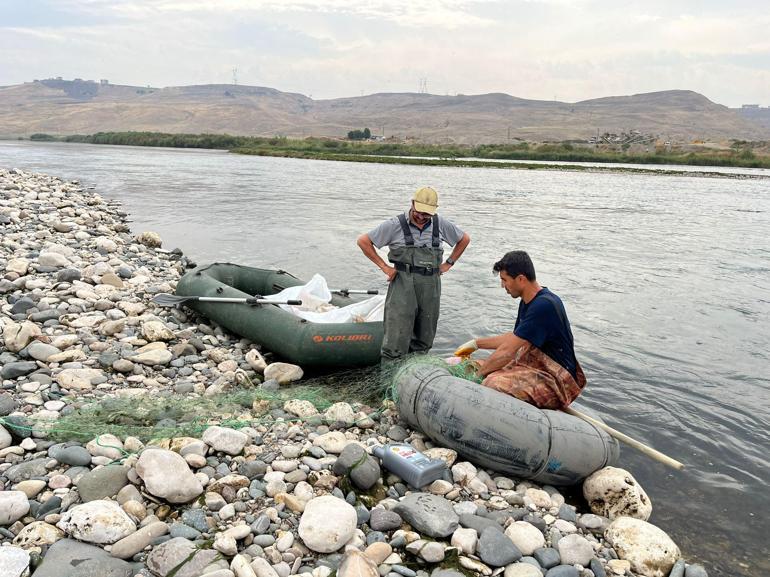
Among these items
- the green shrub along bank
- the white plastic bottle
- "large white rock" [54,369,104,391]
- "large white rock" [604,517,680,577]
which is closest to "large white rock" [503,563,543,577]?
"large white rock" [604,517,680,577]

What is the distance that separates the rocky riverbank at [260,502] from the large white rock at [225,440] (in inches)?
0.4

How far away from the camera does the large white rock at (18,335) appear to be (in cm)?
607

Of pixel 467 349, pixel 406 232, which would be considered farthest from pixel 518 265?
pixel 406 232

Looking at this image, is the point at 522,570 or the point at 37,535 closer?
the point at 37,535

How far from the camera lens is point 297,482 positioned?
13.4ft

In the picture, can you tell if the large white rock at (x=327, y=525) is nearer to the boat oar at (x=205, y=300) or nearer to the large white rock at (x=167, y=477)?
the large white rock at (x=167, y=477)

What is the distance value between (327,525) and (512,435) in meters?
1.67

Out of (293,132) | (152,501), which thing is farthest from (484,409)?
(293,132)

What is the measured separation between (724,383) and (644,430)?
6.76 feet

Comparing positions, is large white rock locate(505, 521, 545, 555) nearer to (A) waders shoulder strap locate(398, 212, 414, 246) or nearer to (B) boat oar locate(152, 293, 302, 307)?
(A) waders shoulder strap locate(398, 212, 414, 246)

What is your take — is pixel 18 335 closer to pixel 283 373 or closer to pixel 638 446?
pixel 283 373

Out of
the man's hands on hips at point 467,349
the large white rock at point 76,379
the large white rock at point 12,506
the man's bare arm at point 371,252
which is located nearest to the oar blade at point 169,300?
the large white rock at point 76,379

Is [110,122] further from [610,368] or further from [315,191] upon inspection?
[610,368]

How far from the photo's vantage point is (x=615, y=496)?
4457mm
